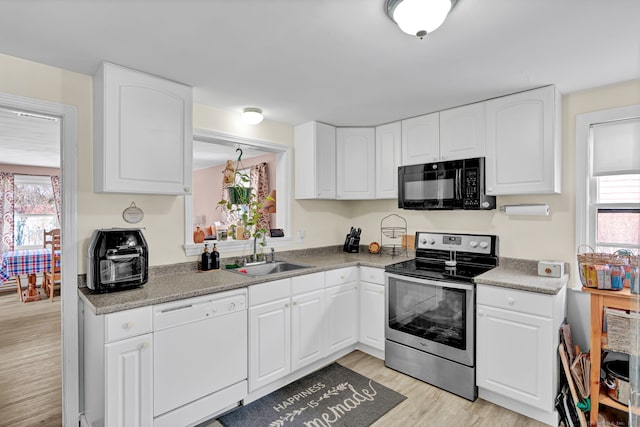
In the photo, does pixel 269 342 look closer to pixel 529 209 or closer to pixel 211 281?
pixel 211 281

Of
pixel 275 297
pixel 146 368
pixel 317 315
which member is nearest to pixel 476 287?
pixel 317 315

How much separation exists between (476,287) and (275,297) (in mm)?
1462

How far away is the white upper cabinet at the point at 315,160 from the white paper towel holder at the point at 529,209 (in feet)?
5.26

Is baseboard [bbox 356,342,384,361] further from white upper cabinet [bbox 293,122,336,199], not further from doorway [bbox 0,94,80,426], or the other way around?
doorway [bbox 0,94,80,426]

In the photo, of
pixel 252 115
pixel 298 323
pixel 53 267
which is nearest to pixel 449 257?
pixel 298 323

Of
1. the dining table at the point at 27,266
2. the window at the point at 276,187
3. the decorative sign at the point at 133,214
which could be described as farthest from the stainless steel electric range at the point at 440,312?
the dining table at the point at 27,266

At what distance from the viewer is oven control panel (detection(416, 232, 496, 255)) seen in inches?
113

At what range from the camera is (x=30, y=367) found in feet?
9.43

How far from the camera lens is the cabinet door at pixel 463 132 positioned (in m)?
2.67

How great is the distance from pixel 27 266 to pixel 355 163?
17.7 ft

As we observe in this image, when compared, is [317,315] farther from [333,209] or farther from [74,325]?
[74,325]

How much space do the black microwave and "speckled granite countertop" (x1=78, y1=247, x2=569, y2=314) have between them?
58 cm

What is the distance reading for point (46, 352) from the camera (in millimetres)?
3193

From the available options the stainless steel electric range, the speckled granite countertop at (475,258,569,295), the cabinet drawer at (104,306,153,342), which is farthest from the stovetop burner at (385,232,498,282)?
the cabinet drawer at (104,306,153,342)
